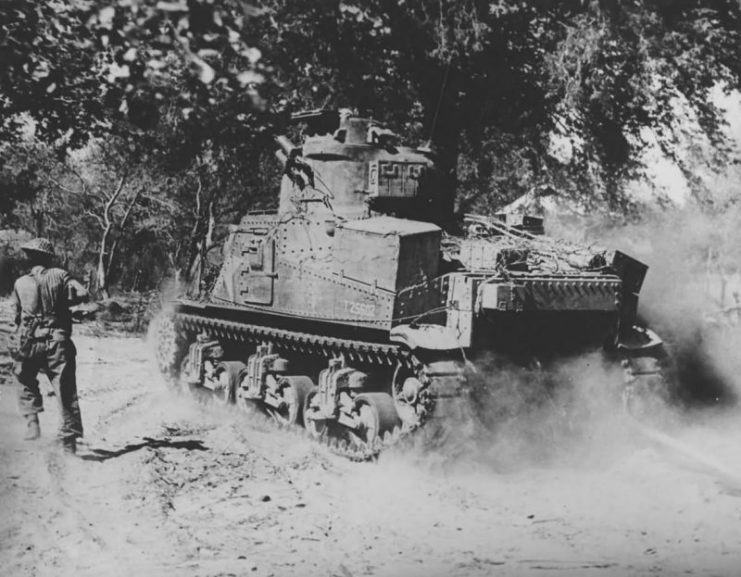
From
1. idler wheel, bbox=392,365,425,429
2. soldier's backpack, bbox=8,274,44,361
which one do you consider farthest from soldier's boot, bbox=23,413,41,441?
idler wheel, bbox=392,365,425,429

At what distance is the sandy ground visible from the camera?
5.41 metres

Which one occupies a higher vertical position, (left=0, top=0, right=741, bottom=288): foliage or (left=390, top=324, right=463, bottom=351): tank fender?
(left=0, top=0, right=741, bottom=288): foliage

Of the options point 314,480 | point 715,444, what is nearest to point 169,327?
point 314,480

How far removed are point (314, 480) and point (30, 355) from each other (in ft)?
10.1

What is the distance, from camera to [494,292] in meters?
7.62

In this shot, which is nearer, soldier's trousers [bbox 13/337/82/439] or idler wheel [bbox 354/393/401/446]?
soldier's trousers [bbox 13/337/82/439]

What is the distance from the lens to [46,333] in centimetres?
770

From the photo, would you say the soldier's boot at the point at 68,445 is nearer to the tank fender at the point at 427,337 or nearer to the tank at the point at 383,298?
the tank at the point at 383,298

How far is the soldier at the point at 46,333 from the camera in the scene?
7688 millimetres

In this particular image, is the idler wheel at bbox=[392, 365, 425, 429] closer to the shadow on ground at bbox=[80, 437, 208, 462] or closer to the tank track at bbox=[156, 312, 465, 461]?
the tank track at bbox=[156, 312, 465, 461]

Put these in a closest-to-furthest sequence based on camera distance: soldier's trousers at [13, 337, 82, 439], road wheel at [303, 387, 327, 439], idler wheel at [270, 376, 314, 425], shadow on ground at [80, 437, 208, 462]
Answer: soldier's trousers at [13, 337, 82, 439], shadow on ground at [80, 437, 208, 462], road wheel at [303, 387, 327, 439], idler wheel at [270, 376, 314, 425]

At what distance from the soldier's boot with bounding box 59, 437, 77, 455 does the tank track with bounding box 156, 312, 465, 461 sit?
2.76 m

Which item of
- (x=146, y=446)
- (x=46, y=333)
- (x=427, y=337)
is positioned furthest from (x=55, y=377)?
(x=427, y=337)

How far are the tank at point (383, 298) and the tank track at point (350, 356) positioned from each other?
2 centimetres
